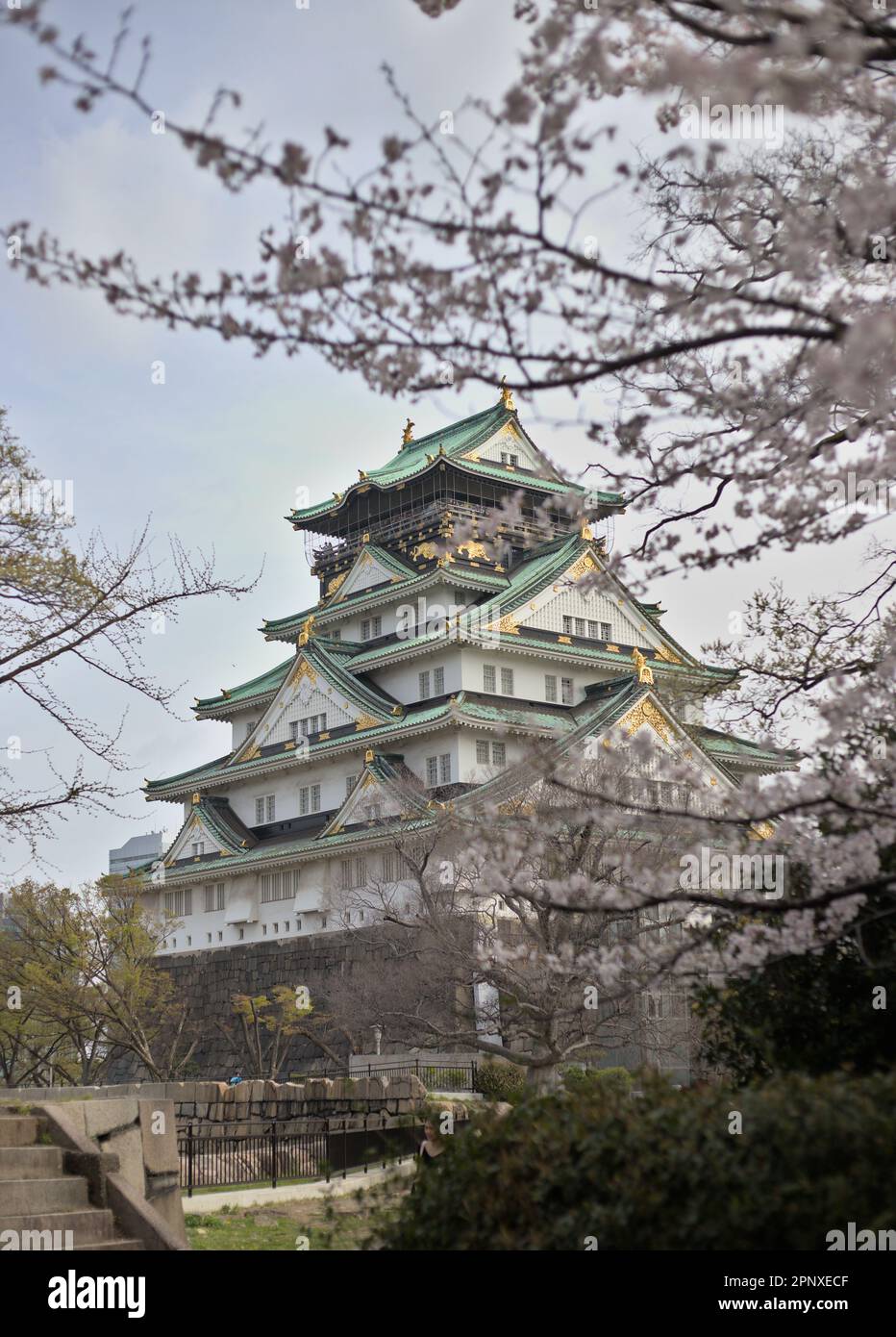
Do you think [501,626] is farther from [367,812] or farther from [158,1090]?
[158,1090]

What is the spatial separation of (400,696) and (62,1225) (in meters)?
34.4

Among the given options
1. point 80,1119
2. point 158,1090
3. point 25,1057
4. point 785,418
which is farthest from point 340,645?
point 785,418

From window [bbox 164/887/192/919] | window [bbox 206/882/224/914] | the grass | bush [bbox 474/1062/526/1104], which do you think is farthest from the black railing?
window [bbox 164/887/192/919]

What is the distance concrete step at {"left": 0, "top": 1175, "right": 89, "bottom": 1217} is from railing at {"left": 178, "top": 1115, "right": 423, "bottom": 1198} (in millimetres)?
7514

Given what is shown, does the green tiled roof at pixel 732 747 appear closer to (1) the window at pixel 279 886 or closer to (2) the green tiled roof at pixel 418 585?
(2) the green tiled roof at pixel 418 585

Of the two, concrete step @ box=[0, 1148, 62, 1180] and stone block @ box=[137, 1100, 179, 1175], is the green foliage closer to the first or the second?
stone block @ box=[137, 1100, 179, 1175]

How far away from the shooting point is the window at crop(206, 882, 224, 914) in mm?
46500

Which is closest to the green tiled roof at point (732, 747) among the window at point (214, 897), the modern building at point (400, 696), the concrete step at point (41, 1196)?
the modern building at point (400, 696)

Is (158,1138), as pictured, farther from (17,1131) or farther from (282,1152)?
(282,1152)

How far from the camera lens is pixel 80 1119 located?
37.1 ft

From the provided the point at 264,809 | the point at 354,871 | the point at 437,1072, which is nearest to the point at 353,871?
the point at 354,871

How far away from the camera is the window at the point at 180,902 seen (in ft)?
157

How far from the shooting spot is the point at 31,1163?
10.8 metres
